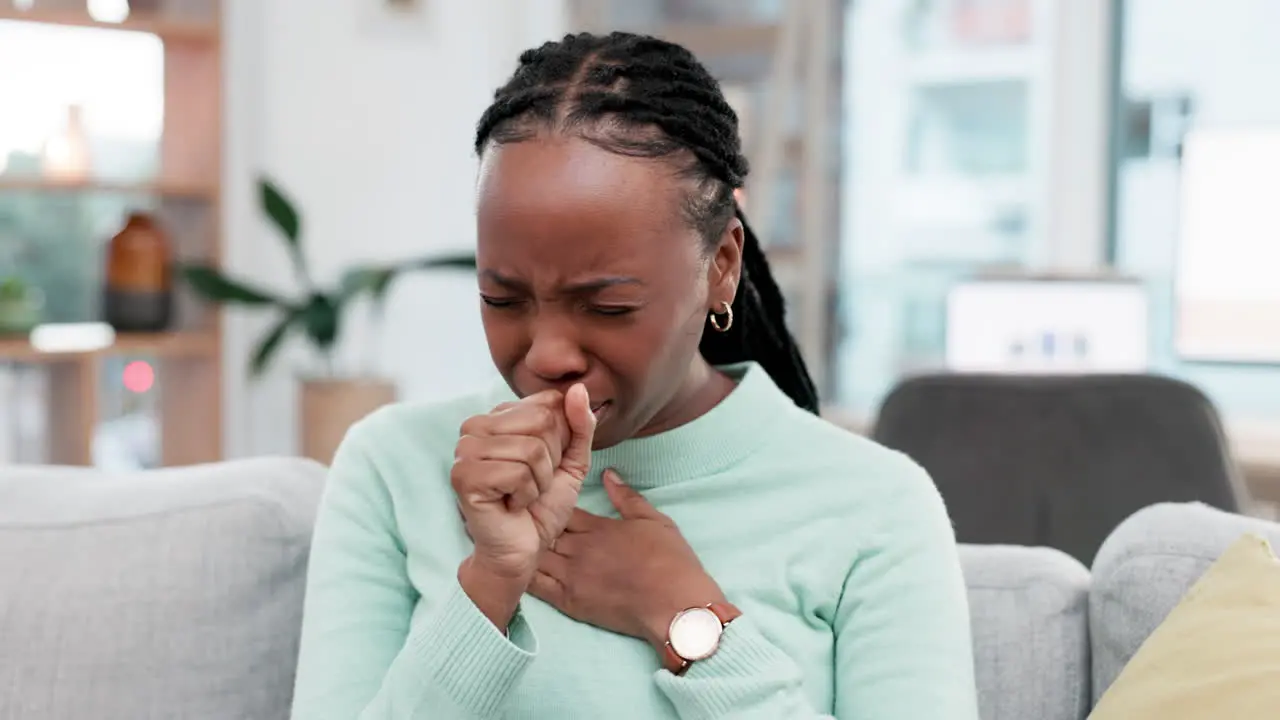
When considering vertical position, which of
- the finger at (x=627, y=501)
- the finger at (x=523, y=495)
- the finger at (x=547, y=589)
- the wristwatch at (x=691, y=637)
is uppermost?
the finger at (x=523, y=495)

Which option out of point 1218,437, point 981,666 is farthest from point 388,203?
point 981,666

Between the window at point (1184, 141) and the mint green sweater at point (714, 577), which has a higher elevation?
the window at point (1184, 141)

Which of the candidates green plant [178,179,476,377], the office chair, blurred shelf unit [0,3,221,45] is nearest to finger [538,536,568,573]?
the office chair

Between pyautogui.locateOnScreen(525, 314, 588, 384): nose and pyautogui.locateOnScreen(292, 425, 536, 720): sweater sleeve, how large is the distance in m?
0.17

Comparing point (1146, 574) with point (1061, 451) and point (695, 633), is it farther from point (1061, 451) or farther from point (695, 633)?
point (1061, 451)

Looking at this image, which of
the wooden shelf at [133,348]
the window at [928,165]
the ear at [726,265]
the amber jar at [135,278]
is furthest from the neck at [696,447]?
the amber jar at [135,278]

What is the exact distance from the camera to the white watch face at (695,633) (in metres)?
1.06

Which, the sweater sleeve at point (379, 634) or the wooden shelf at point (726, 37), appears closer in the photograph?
the sweater sleeve at point (379, 634)

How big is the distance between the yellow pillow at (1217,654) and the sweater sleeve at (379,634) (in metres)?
0.43

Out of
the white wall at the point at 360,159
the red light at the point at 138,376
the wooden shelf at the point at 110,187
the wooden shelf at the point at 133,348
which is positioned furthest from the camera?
the white wall at the point at 360,159

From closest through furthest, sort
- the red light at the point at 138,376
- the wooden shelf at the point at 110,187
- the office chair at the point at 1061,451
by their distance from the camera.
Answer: the office chair at the point at 1061,451
the wooden shelf at the point at 110,187
the red light at the point at 138,376

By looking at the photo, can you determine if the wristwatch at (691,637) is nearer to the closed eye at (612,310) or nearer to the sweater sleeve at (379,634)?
the sweater sleeve at (379,634)

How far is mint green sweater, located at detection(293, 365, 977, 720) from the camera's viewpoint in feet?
3.43

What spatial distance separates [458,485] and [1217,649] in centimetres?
53
